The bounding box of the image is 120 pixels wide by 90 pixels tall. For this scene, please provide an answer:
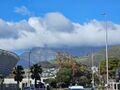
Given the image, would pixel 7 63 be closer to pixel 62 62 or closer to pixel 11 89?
pixel 11 89

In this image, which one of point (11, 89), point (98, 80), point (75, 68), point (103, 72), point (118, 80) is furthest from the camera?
point (98, 80)

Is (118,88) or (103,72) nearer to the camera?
(118,88)

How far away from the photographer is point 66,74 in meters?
146

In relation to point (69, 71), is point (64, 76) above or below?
below

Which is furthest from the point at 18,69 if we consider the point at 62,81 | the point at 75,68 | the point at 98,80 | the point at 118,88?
the point at 118,88

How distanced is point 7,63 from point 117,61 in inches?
2662

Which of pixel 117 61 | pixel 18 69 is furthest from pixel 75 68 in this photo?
pixel 18 69

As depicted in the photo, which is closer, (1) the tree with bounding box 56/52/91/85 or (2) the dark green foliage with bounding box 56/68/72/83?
(2) the dark green foliage with bounding box 56/68/72/83

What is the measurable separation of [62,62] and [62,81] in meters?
14.7

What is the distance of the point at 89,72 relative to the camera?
A: 521 ft

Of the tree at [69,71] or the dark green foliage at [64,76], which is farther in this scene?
the tree at [69,71]

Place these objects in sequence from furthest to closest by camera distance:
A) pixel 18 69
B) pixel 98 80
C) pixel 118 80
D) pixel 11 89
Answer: pixel 98 80
pixel 18 69
pixel 118 80
pixel 11 89

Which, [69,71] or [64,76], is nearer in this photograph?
[64,76]

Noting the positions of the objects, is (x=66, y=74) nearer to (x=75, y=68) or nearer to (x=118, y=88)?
(x=75, y=68)
